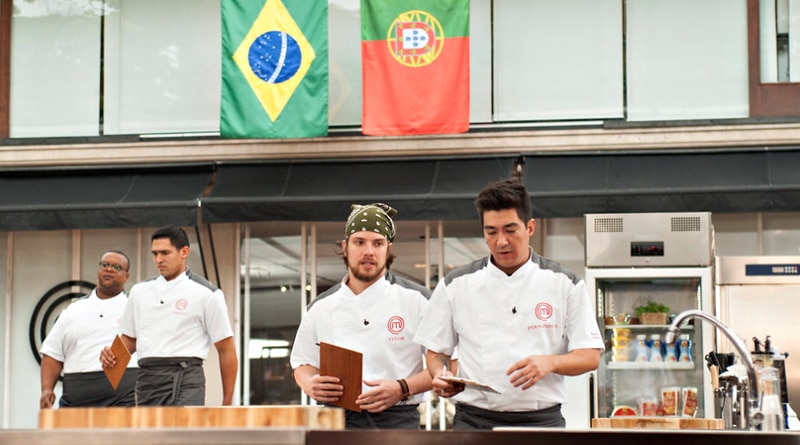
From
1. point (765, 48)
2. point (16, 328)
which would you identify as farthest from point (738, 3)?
point (16, 328)

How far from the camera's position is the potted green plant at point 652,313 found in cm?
822

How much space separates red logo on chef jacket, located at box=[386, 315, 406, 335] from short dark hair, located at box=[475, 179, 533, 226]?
81 centimetres

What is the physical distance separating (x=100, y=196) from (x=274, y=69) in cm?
183

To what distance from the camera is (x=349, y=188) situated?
377 inches

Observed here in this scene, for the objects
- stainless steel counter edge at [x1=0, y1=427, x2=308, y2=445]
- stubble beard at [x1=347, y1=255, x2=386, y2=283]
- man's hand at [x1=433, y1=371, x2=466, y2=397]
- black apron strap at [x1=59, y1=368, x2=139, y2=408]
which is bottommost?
black apron strap at [x1=59, y1=368, x2=139, y2=408]

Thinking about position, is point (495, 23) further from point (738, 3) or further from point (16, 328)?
point (16, 328)

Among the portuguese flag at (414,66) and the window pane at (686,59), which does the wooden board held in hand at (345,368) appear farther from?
the window pane at (686,59)

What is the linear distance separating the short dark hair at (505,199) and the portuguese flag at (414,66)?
5.03 meters

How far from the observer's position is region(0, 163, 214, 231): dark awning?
31.8ft

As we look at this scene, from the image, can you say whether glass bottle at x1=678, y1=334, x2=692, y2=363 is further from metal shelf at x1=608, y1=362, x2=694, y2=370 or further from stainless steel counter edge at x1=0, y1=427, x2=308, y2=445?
stainless steel counter edge at x1=0, y1=427, x2=308, y2=445

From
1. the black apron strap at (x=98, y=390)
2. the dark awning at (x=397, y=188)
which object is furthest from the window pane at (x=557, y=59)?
the black apron strap at (x=98, y=390)

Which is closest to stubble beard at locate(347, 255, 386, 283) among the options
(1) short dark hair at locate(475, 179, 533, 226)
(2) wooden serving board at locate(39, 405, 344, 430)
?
(1) short dark hair at locate(475, 179, 533, 226)

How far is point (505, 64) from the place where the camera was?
33.5 ft

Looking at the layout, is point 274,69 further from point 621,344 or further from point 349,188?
point 621,344
